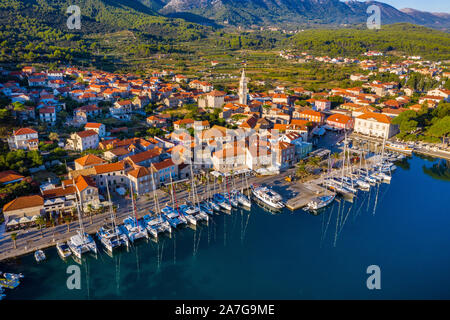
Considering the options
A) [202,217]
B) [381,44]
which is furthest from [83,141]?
[381,44]

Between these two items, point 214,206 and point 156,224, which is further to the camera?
point 214,206

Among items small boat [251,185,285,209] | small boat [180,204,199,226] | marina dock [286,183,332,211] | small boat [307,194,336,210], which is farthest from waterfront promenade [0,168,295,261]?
small boat [307,194,336,210]

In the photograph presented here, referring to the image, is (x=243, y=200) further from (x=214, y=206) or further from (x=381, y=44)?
(x=381, y=44)

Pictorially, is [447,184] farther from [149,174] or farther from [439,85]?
[439,85]

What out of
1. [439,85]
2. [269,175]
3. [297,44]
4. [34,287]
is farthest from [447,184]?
[297,44]

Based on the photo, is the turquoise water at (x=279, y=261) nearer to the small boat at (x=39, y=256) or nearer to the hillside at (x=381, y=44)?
the small boat at (x=39, y=256)

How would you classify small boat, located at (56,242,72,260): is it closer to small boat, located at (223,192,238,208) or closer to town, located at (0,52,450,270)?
town, located at (0,52,450,270)
